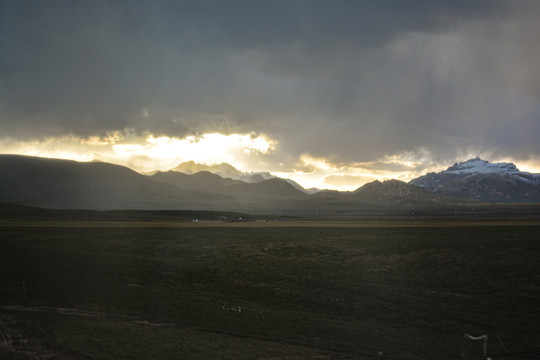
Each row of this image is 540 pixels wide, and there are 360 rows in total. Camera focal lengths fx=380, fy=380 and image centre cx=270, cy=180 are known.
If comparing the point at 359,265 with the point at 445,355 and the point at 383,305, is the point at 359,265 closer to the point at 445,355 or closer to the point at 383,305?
the point at 383,305

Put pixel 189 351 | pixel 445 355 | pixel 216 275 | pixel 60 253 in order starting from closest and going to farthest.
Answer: pixel 189 351 → pixel 445 355 → pixel 216 275 → pixel 60 253

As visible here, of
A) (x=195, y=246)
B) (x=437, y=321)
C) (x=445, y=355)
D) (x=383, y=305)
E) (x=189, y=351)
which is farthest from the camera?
(x=195, y=246)

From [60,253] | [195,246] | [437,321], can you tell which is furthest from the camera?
[195,246]

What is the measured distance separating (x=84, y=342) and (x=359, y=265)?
36482mm

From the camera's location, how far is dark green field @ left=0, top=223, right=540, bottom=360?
21.3 metres

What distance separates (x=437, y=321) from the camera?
28391mm

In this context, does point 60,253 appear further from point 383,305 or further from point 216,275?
point 383,305

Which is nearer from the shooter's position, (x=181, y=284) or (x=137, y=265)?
(x=181, y=284)

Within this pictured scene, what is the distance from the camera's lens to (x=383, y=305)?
3238 centimetres

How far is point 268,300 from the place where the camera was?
3312 centimetres

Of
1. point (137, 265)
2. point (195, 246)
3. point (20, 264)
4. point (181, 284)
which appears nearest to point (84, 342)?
point (181, 284)

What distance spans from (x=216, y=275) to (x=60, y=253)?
83.6 ft

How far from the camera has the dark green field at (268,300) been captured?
2134cm

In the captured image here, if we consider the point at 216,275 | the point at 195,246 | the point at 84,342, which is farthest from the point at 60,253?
the point at 84,342
